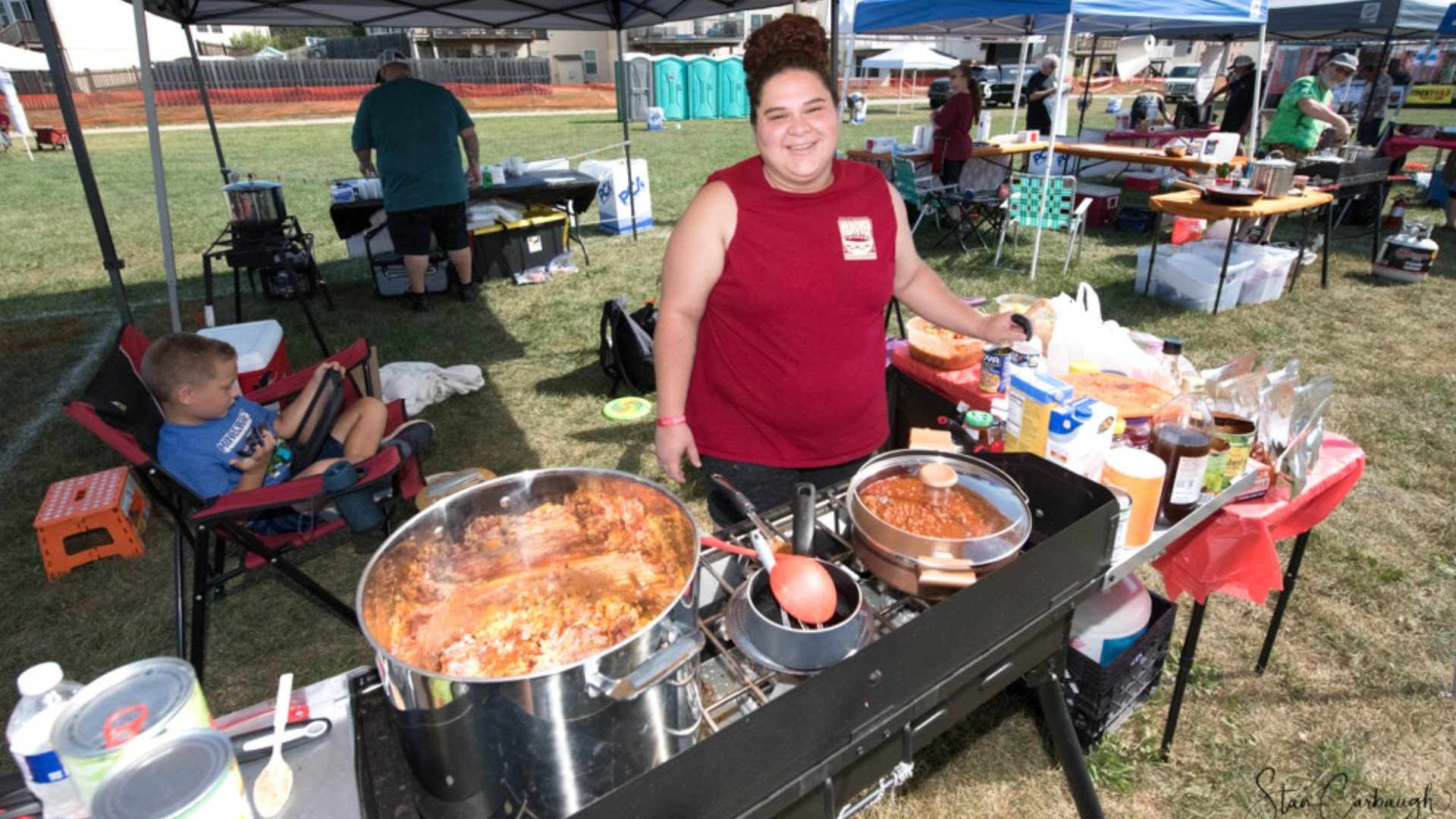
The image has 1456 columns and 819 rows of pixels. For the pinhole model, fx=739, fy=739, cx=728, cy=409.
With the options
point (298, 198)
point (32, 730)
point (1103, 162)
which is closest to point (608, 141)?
point (298, 198)

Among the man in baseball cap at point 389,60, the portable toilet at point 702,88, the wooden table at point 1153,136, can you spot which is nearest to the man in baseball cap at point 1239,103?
Answer: the wooden table at point 1153,136

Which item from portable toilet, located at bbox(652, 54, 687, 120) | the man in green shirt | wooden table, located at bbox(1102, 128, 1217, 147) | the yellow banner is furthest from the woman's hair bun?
the yellow banner

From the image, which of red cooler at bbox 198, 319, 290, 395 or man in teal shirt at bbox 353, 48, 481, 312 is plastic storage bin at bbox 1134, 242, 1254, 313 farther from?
red cooler at bbox 198, 319, 290, 395

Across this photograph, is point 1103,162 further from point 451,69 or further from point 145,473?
point 451,69

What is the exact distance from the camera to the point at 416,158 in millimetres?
6238

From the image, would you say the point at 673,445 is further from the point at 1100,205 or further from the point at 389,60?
the point at 1100,205

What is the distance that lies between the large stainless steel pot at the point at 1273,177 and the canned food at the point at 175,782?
24.1ft

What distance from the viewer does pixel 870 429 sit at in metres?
2.16

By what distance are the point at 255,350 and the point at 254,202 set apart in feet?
7.74

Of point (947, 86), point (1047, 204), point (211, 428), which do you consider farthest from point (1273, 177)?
point (947, 86)

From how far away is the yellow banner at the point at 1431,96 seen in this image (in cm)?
2303

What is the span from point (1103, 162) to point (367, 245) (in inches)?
466

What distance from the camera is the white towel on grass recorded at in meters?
4.89

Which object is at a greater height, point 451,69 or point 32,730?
point 451,69
